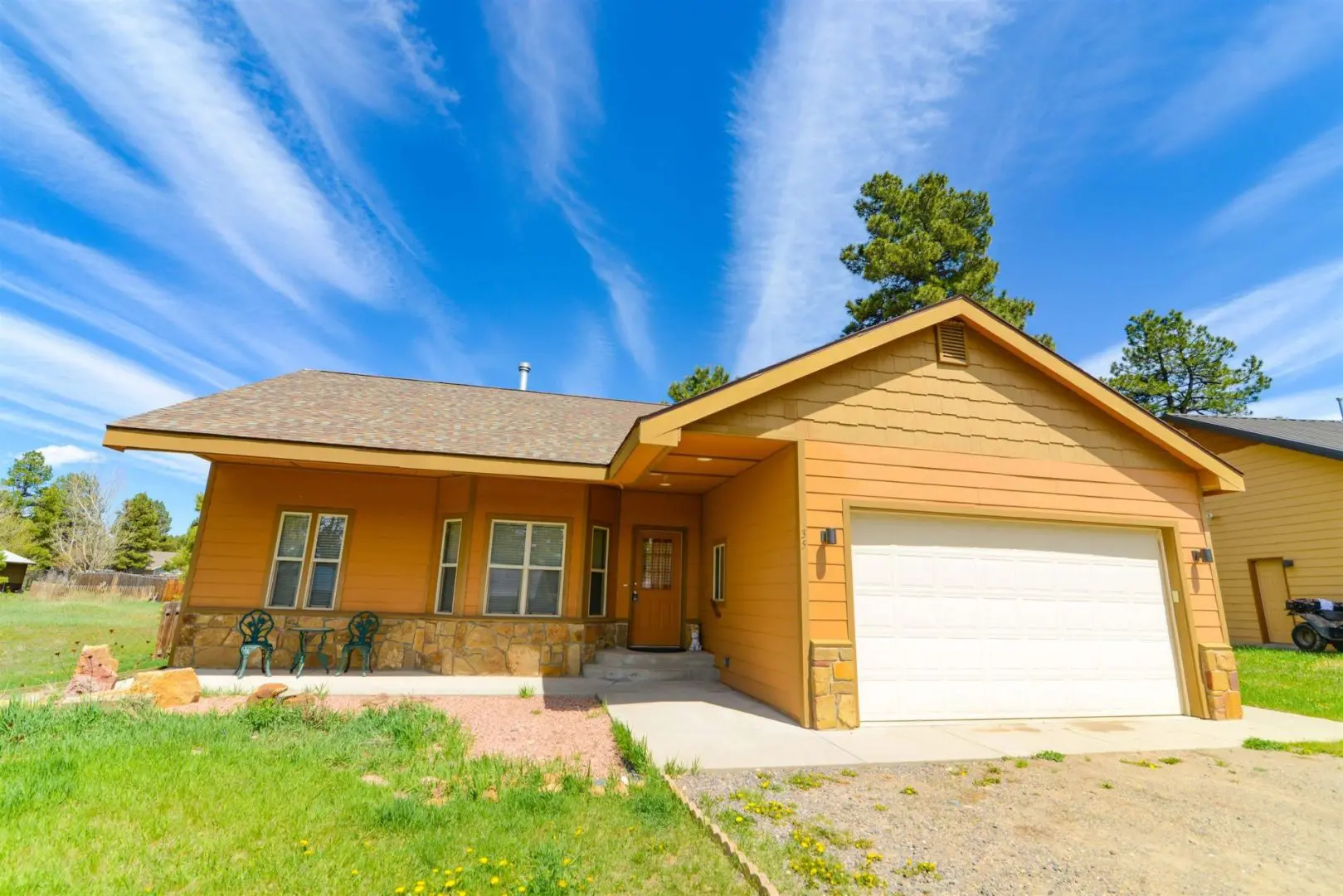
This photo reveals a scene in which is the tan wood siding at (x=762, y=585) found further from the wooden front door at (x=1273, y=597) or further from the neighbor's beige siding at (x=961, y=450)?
the wooden front door at (x=1273, y=597)

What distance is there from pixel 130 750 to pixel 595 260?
13.6 meters

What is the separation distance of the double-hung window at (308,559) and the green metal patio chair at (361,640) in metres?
0.65

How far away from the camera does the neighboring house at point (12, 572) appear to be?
2719cm

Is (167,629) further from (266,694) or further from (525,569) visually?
(525,569)

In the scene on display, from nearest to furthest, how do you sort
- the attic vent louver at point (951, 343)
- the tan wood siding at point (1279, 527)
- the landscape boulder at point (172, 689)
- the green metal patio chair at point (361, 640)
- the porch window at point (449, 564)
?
the landscape boulder at point (172, 689)
the attic vent louver at point (951, 343)
the green metal patio chair at point (361, 640)
the porch window at point (449, 564)
the tan wood siding at point (1279, 527)

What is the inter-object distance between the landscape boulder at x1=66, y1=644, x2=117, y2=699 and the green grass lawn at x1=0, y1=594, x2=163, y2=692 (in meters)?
0.99

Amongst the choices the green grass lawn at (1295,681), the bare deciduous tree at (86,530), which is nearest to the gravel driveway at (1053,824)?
the green grass lawn at (1295,681)

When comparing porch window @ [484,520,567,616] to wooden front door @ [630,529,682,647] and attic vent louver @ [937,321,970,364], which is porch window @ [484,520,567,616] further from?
attic vent louver @ [937,321,970,364]

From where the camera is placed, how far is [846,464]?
680cm

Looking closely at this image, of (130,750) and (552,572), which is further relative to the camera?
(552,572)

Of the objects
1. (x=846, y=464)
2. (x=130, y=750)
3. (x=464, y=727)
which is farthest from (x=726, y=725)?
(x=130, y=750)

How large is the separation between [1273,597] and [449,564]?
1823cm

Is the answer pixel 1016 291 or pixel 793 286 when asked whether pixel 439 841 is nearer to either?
pixel 793 286

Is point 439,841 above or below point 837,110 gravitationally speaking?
below
